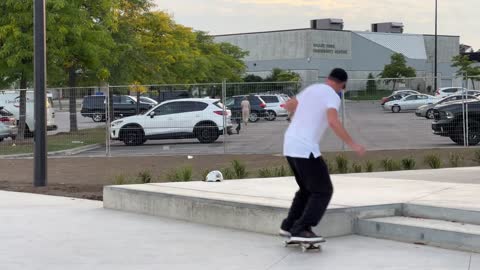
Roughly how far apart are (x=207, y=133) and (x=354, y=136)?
4962 mm

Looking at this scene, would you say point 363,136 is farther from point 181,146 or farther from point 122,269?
point 122,269

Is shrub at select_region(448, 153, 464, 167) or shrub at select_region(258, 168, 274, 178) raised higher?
shrub at select_region(448, 153, 464, 167)

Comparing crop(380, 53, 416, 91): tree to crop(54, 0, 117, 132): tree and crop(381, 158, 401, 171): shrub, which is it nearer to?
crop(54, 0, 117, 132): tree

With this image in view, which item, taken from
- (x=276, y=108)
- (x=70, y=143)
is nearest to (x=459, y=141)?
(x=276, y=108)

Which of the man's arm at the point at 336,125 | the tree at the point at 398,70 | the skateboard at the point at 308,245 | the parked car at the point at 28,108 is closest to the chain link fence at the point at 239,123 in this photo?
the parked car at the point at 28,108

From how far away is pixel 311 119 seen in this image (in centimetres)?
722

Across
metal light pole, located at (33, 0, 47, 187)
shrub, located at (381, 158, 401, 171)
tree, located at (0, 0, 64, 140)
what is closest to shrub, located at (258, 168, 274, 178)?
shrub, located at (381, 158, 401, 171)

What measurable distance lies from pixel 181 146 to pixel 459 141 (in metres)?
9.04

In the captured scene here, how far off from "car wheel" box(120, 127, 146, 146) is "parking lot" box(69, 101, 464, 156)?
9.9 inches

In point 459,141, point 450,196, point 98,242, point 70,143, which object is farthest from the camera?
point 70,143

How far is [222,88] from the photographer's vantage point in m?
24.8

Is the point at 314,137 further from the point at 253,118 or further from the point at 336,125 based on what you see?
the point at 253,118

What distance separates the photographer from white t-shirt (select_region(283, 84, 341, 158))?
718cm

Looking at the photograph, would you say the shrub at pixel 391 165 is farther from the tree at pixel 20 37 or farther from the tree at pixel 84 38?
the tree at pixel 20 37
